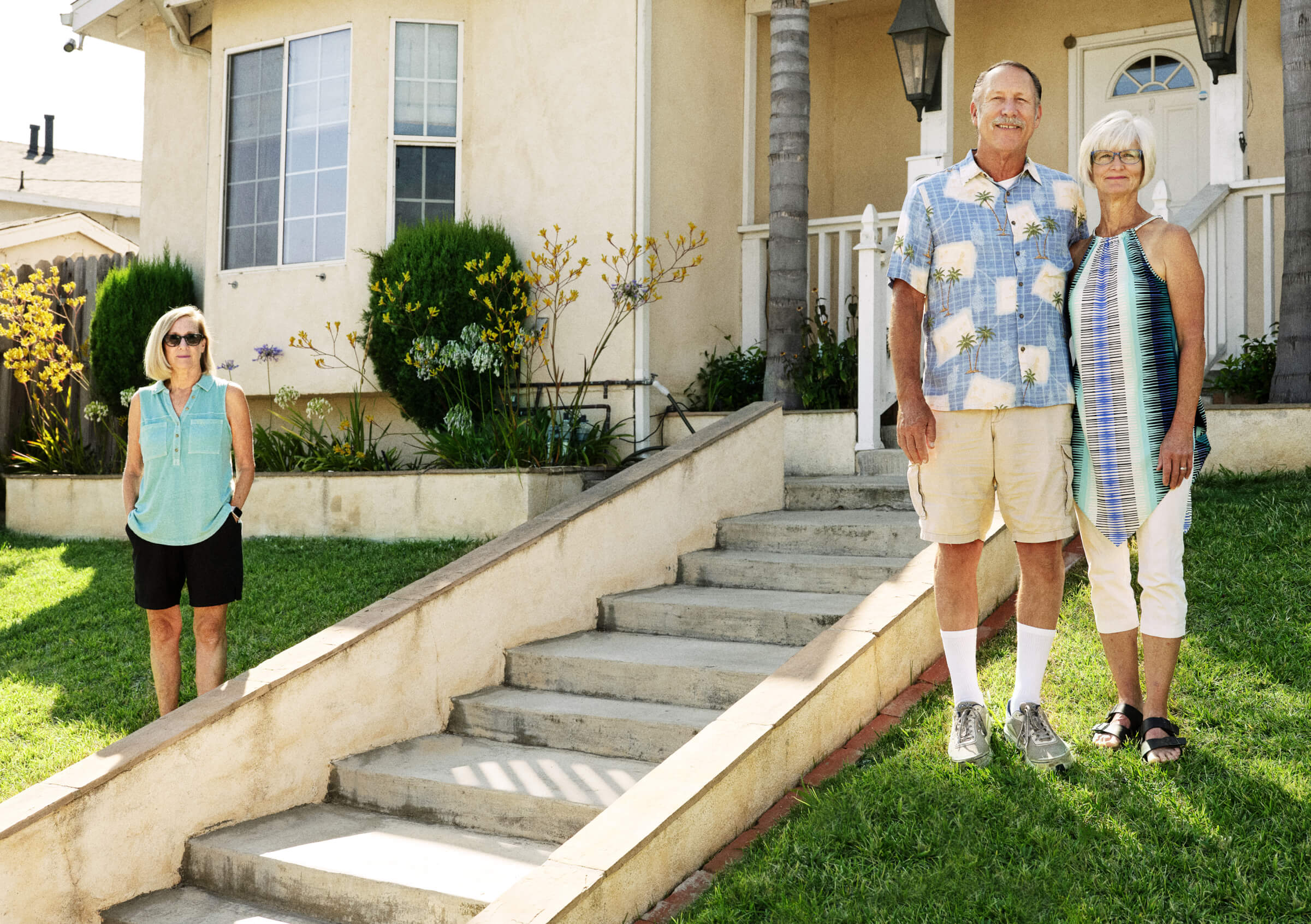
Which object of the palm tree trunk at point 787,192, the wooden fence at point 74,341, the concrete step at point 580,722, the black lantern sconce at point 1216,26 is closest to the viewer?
the concrete step at point 580,722

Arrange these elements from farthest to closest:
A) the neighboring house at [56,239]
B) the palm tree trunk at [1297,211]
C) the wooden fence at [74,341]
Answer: the neighboring house at [56,239], the wooden fence at [74,341], the palm tree trunk at [1297,211]

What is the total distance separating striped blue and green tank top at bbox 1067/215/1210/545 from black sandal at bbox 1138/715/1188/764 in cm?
56

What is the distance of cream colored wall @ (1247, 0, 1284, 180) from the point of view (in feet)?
27.4

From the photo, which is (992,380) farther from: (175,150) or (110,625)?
(175,150)

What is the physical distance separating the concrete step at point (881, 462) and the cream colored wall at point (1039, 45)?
12.0 feet

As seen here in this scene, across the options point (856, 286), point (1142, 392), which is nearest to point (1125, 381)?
point (1142, 392)

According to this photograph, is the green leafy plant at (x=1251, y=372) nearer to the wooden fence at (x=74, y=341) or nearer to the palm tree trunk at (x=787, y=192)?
the palm tree trunk at (x=787, y=192)

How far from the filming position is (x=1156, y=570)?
345 cm

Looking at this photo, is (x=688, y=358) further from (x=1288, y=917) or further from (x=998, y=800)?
(x=1288, y=917)

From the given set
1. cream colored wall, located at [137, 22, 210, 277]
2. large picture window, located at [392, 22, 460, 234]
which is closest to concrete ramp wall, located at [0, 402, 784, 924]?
large picture window, located at [392, 22, 460, 234]

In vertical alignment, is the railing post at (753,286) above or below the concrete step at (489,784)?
above

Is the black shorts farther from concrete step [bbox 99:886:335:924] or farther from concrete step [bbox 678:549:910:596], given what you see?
concrete step [bbox 678:549:910:596]

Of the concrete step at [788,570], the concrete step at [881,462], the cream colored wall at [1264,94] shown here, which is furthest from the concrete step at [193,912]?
the cream colored wall at [1264,94]

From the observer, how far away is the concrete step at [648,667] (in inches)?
175
